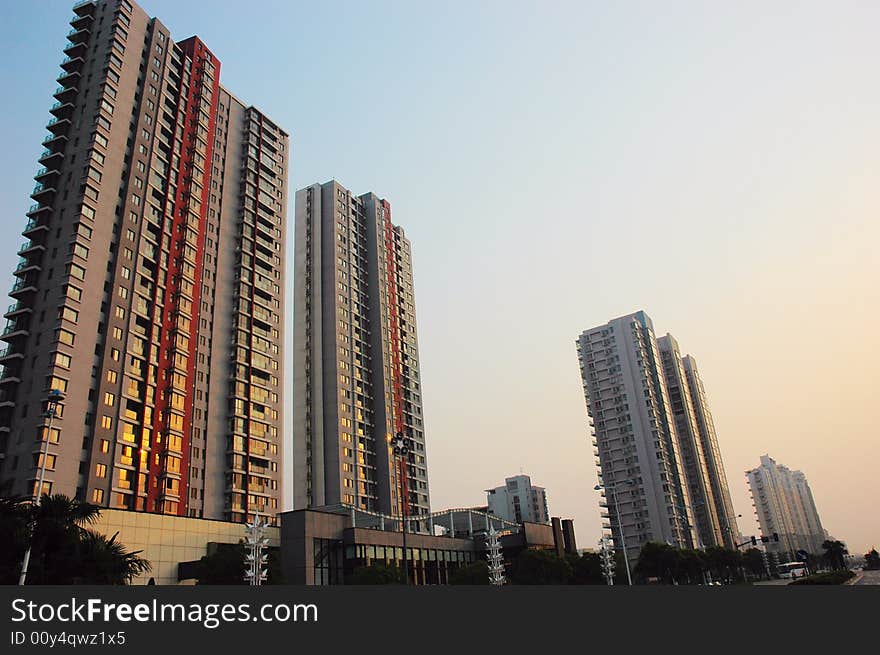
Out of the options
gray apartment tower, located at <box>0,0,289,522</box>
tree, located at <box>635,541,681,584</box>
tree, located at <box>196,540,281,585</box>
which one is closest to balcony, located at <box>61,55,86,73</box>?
gray apartment tower, located at <box>0,0,289,522</box>

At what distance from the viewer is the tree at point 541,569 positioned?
70.8 meters

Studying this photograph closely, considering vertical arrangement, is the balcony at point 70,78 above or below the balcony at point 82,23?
below

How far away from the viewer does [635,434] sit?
517 feet

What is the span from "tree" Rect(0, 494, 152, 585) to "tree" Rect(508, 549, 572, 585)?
47765 mm

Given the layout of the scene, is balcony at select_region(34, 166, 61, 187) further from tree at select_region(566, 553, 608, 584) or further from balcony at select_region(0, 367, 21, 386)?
tree at select_region(566, 553, 608, 584)

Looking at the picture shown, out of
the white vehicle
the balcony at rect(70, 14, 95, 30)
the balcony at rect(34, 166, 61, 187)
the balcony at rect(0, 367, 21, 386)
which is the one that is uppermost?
the balcony at rect(70, 14, 95, 30)

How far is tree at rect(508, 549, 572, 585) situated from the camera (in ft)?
232

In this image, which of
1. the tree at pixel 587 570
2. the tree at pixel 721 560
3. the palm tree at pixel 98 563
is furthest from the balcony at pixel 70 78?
the tree at pixel 721 560

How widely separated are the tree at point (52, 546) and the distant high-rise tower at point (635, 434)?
12529cm

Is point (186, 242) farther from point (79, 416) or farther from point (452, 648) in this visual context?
point (452, 648)

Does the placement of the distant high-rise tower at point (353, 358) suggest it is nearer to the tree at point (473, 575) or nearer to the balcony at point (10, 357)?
the tree at point (473, 575)

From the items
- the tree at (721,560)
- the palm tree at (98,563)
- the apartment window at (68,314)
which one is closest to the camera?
the palm tree at (98,563)

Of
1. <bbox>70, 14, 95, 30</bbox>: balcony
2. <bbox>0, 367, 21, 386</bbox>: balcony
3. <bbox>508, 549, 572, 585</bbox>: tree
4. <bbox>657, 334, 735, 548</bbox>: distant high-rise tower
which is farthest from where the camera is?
<bbox>657, 334, 735, 548</bbox>: distant high-rise tower

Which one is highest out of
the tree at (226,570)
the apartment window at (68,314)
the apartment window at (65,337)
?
the apartment window at (68,314)
